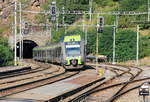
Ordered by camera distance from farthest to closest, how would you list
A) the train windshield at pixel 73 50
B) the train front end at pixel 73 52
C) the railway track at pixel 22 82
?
the train windshield at pixel 73 50 < the train front end at pixel 73 52 < the railway track at pixel 22 82

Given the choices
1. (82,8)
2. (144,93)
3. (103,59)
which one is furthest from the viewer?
(82,8)

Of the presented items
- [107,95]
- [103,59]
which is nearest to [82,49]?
[107,95]

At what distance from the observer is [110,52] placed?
6425 cm

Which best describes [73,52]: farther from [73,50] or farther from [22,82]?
[22,82]

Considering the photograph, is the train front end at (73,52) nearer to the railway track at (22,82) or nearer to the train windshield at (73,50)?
the train windshield at (73,50)

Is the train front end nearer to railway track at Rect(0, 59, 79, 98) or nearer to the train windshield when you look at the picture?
the train windshield

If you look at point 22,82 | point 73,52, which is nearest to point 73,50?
point 73,52

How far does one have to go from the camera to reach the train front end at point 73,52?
3350 cm

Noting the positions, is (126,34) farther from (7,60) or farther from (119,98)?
(119,98)

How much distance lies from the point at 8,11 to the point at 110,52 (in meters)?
68.7

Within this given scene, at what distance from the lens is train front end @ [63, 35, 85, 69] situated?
33.5m

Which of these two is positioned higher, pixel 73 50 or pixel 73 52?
pixel 73 50

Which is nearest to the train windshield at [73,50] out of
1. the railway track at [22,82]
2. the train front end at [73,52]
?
the train front end at [73,52]

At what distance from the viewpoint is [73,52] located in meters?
33.8
